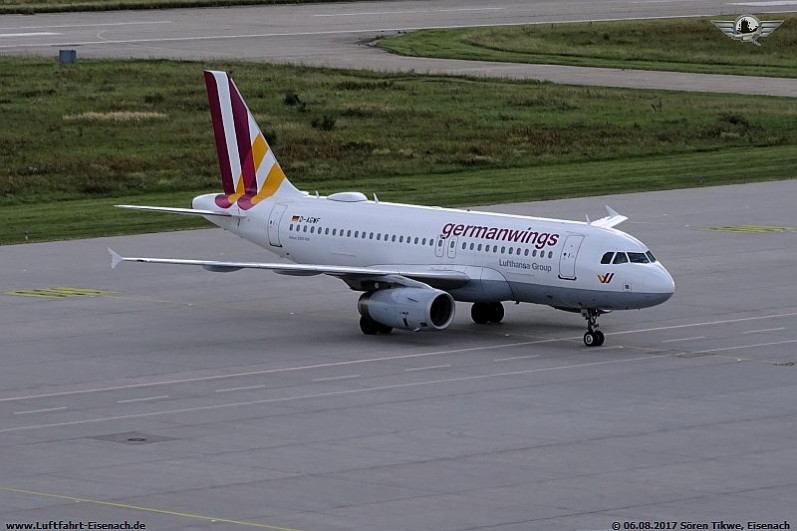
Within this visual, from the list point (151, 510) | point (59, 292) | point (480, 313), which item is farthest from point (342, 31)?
point (151, 510)

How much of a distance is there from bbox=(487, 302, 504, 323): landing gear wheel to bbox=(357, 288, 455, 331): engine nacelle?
2.60 meters

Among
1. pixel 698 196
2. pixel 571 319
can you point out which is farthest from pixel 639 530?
pixel 698 196

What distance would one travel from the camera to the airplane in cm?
4409

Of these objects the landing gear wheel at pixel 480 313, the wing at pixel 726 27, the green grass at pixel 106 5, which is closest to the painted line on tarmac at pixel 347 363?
the landing gear wheel at pixel 480 313

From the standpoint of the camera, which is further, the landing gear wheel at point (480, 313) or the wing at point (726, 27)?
the wing at point (726, 27)

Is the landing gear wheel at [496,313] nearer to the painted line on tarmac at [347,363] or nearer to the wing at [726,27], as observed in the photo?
the painted line on tarmac at [347,363]

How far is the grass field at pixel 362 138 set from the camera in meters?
76.6

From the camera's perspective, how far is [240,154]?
2093 inches

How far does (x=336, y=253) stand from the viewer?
4978 cm

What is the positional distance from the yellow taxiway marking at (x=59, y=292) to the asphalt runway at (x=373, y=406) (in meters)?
0.16

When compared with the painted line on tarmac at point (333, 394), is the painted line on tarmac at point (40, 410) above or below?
below

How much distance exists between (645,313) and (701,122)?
1865 inches

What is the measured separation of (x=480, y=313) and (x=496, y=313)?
0.44 meters
